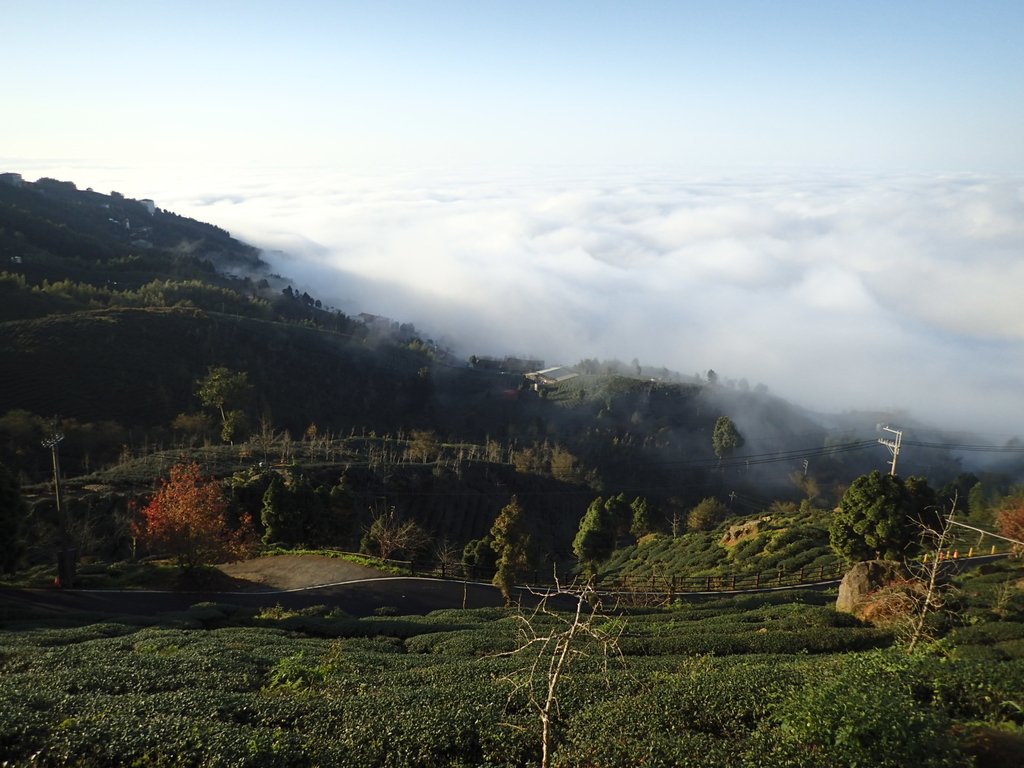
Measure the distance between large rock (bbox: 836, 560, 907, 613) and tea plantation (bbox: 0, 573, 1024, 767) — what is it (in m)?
5.80

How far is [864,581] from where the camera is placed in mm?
22562

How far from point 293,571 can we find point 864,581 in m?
26.3

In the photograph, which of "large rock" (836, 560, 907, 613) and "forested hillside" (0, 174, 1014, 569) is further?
"forested hillside" (0, 174, 1014, 569)

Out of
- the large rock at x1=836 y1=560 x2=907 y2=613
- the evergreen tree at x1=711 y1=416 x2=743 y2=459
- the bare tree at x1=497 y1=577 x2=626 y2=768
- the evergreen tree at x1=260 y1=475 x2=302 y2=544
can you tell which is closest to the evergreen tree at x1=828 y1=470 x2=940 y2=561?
the large rock at x1=836 y1=560 x2=907 y2=613

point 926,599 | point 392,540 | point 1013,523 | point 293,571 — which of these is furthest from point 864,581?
point 293,571

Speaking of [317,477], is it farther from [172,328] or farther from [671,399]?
[671,399]

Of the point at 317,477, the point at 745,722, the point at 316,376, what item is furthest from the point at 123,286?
the point at 745,722

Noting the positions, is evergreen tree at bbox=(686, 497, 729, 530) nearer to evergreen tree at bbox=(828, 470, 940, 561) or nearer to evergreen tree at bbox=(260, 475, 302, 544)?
evergreen tree at bbox=(828, 470, 940, 561)

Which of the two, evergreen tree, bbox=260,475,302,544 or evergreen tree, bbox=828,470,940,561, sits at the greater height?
evergreen tree, bbox=828,470,940,561

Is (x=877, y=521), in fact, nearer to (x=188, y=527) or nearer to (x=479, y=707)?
(x=479, y=707)

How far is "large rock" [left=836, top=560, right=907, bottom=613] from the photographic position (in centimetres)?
2206

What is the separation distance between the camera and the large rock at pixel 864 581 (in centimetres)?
2206

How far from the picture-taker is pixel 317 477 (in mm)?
50438

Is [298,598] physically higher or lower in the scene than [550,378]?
lower
